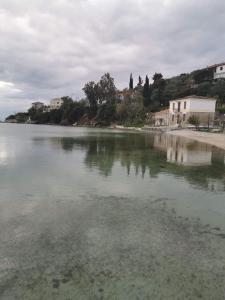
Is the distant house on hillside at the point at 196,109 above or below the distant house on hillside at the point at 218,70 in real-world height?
below

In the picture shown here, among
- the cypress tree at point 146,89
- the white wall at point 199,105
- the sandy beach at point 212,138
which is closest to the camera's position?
the sandy beach at point 212,138

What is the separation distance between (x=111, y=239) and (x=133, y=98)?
3406 inches

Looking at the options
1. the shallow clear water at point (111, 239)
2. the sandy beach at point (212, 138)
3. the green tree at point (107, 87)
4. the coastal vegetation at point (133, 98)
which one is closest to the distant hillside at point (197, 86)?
the coastal vegetation at point (133, 98)

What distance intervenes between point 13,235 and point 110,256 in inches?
81.8

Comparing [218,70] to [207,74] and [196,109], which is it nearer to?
→ [207,74]

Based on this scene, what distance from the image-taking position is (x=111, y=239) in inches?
217

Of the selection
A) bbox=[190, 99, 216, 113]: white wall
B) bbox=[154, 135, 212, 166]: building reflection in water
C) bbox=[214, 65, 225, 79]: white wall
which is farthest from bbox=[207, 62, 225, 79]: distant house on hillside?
bbox=[154, 135, 212, 166]: building reflection in water

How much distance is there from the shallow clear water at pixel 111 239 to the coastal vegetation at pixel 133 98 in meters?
64.2

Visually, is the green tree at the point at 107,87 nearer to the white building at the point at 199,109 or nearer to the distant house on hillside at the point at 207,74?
the distant house on hillside at the point at 207,74

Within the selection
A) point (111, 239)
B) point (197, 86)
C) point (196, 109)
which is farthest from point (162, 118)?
point (111, 239)

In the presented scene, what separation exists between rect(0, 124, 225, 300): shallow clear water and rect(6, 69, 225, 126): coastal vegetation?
211 ft

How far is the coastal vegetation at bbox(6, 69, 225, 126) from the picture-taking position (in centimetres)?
8450

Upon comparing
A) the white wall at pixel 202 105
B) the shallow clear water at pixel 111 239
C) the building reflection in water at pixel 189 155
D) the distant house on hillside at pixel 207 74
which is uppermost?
the distant house on hillside at pixel 207 74

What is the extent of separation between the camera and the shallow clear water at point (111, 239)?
13.2 ft
